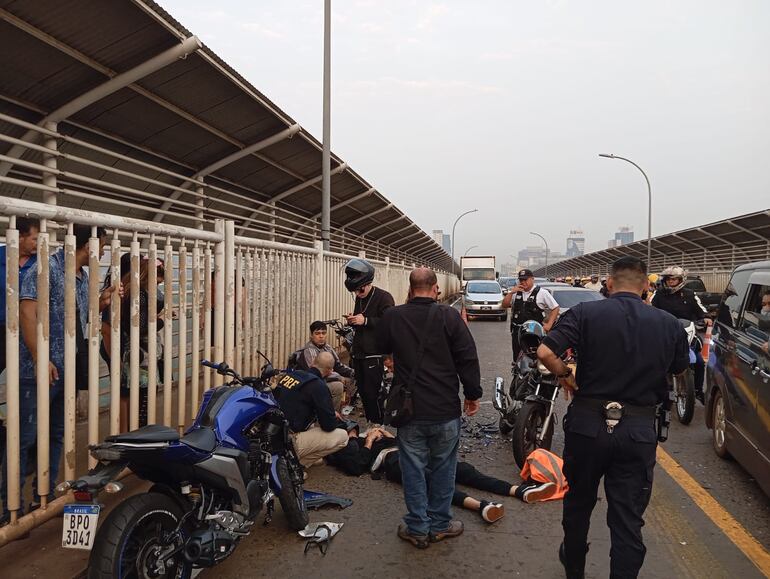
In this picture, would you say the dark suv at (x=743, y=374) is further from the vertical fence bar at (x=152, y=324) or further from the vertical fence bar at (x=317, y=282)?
the vertical fence bar at (x=317, y=282)

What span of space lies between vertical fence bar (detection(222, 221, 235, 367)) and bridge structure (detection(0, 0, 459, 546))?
0.01 metres

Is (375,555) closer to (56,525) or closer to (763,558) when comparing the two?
(56,525)

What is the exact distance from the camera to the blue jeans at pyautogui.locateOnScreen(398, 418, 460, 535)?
11.3 ft

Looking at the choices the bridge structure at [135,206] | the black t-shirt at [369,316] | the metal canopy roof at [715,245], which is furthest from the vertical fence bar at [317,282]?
the metal canopy roof at [715,245]

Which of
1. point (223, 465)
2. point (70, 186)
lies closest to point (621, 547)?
point (223, 465)

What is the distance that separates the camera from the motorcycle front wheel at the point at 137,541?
2281 millimetres

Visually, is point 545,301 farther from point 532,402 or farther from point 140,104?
point 140,104

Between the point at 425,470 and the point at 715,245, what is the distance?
2748 cm

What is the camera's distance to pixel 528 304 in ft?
25.9

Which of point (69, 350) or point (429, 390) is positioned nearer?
point (69, 350)

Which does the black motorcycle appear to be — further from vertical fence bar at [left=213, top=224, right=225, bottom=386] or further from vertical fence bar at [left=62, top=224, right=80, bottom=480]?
vertical fence bar at [left=62, top=224, right=80, bottom=480]

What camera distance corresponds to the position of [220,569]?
3.16 m

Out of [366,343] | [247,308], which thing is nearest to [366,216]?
[247,308]

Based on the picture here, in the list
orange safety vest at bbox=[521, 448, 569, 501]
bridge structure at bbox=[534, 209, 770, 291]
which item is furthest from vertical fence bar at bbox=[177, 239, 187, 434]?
bridge structure at bbox=[534, 209, 770, 291]
